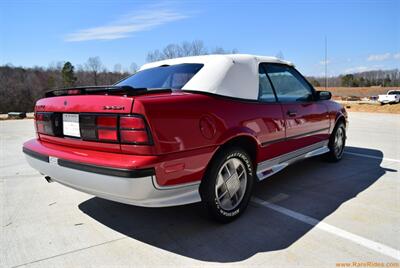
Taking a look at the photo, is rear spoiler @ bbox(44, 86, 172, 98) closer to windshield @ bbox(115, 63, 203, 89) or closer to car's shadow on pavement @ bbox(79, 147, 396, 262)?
windshield @ bbox(115, 63, 203, 89)

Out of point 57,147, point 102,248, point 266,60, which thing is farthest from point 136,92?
point 266,60

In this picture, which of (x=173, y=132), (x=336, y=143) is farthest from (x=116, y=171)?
(x=336, y=143)

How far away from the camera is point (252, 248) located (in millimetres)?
2434

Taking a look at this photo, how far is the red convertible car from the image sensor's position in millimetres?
2258

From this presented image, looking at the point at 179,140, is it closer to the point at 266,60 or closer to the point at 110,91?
the point at 110,91

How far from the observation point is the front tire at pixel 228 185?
267cm

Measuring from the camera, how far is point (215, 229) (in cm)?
277

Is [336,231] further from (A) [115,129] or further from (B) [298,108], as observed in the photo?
(A) [115,129]

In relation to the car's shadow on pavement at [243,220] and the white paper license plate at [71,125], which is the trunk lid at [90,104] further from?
the car's shadow on pavement at [243,220]

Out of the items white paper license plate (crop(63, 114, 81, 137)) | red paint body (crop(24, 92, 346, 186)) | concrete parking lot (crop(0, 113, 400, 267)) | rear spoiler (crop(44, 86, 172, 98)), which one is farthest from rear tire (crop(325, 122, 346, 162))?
white paper license plate (crop(63, 114, 81, 137))

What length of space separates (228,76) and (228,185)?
3.38 feet

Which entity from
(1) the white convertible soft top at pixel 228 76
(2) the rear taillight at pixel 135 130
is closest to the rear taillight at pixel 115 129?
(2) the rear taillight at pixel 135 130

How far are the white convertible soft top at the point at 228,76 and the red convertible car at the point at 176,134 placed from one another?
1 cm

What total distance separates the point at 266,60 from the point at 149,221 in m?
2.20
